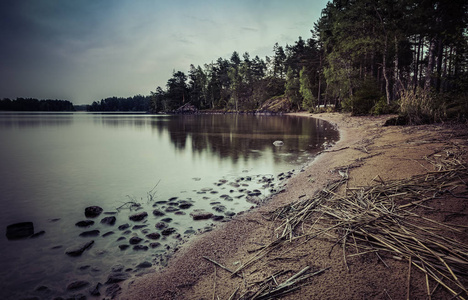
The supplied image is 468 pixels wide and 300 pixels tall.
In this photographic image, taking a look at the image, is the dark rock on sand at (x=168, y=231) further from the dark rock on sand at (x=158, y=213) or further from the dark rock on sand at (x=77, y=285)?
the dark rock on sand at (x=77, y=285)

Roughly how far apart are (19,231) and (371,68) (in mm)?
47270

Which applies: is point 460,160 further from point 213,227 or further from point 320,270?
point 213,227

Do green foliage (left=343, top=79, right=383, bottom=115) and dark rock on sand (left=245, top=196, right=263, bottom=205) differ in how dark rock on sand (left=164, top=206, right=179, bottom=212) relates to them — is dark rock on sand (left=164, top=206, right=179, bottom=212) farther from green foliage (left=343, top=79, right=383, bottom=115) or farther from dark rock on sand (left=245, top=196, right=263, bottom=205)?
green foliage (left=343, top=79, right=383, bottom=115)

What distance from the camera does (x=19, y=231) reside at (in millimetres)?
5246

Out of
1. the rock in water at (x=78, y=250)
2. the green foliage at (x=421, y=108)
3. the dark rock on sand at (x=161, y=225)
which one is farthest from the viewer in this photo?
the green foliage at (x=421, y=108)

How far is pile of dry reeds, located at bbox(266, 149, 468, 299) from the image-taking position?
273 centimetres

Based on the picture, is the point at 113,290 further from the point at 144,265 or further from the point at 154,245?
the point at 154,245

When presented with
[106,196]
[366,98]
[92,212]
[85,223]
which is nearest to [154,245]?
[85,223]

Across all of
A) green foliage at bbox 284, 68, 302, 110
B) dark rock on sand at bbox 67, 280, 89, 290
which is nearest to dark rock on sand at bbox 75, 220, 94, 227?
dark rock on sand at bbox 67, 280, 89, 290

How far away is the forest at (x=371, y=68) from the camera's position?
15297 millimetres

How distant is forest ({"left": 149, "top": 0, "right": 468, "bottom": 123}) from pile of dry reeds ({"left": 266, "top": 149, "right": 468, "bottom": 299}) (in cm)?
821

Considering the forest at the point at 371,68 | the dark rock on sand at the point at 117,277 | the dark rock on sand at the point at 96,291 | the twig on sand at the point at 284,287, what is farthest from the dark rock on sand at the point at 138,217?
the forest at the point at 371,68

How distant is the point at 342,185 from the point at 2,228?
8596 mm

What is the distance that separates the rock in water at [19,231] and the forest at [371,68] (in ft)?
49.4
